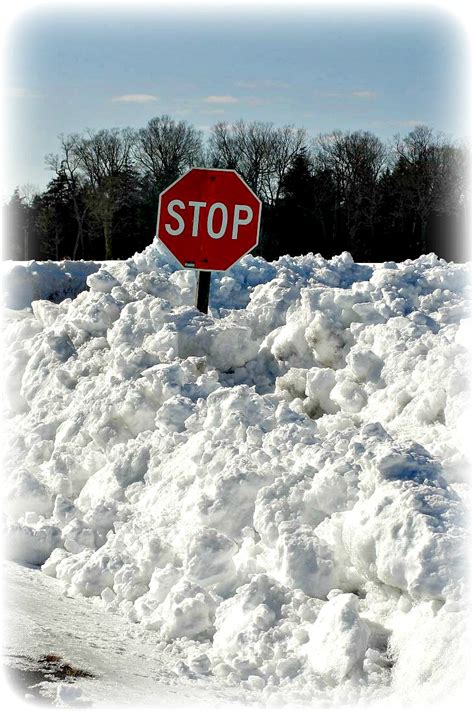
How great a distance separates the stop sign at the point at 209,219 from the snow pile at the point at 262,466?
1.69ft

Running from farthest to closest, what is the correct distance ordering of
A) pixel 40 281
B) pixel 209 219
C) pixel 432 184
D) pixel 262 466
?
1. pixel 432 184
2. pixel 40 281
3. pixel 209 219
4. pixel 262 466

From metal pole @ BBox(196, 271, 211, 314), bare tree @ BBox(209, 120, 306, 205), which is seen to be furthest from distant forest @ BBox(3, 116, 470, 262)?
metal pole @ BBox(196, 271, 211, 314)

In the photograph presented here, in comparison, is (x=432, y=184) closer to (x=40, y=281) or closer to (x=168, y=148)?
(x=168, y=148)

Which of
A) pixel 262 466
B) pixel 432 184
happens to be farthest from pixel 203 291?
pixel 432 184

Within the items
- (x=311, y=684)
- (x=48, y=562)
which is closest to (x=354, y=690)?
(x=311, y=684)

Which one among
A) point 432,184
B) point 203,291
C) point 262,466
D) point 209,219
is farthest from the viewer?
point 432,184

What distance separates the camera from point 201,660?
4.99 meters

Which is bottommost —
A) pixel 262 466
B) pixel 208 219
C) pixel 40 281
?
pixel 262 466

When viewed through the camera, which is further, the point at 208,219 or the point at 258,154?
the point at 258,154

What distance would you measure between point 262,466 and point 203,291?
339 cm

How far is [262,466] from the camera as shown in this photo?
20.4 feet

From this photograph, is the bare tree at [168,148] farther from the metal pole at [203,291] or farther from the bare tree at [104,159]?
the metal pole at [203,291]

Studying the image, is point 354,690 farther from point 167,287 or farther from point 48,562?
point 167,287

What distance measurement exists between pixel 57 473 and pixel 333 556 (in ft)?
9.46
